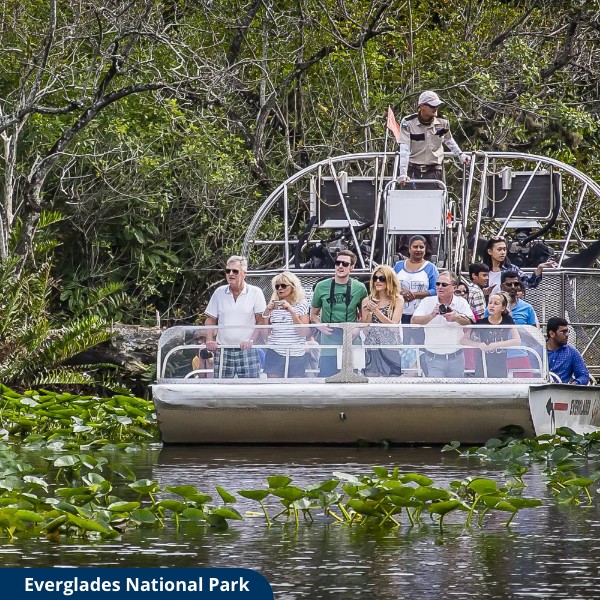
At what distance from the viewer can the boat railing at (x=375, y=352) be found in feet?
43.1

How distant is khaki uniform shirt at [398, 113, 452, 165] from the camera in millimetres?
16547

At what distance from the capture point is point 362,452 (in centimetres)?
1305

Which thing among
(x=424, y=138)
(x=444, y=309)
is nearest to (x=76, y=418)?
(x=444, y=309)

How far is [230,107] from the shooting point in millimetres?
22281

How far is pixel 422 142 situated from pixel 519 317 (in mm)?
3229

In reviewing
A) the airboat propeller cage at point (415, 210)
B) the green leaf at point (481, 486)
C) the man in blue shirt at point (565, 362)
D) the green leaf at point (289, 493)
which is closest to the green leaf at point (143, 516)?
the green leaf at point (289, 493)

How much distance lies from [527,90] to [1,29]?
8191 millimetres

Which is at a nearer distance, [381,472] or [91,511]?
[91,511]

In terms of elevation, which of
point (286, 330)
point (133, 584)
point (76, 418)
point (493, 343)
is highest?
point (286, 330)

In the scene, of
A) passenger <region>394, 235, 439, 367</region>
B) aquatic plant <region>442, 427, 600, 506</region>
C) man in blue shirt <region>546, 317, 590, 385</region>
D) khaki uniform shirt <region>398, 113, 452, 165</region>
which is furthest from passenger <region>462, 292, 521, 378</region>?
khaki uniform shirt <region>398, 113, 452, 165</region>

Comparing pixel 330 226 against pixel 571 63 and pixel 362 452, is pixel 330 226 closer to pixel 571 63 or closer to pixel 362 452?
pixel 362 452

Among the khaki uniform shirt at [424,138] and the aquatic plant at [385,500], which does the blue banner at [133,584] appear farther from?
the khaki uniform shirt at [424,138]

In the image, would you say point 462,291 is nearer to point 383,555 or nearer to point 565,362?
point 565,362

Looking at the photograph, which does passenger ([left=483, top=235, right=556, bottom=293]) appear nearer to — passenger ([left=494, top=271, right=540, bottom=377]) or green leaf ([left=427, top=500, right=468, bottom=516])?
passenger ([left=494, top=271, right=540, bottom=377])
